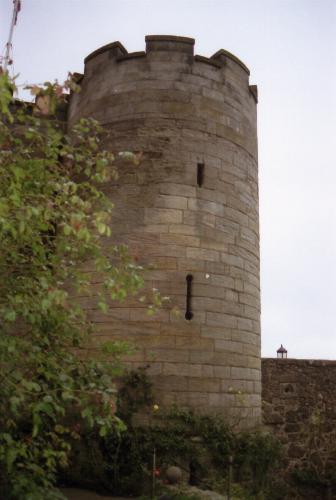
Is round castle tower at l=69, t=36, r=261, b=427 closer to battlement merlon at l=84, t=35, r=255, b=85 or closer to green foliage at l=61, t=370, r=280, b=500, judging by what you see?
battlement merlon at l=84, t=35, r=255, b=85

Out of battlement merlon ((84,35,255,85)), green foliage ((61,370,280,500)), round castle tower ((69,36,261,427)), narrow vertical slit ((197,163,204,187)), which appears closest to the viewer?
green foliage ((61,370,280,500))

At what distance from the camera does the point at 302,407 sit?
1170 cm

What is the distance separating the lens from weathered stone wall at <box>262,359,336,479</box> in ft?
37.7

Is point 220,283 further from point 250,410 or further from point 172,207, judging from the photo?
point 250,410

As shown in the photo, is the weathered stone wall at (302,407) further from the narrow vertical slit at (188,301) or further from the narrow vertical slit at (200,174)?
the narrow vertical slit at (200,174)

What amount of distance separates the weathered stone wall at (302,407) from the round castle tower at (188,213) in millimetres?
3813

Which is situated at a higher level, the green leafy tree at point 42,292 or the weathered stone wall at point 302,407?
the green leafy tree at point 42,292

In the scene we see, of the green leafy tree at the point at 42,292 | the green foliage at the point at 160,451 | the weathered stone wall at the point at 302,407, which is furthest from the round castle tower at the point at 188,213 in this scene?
the weathered stone wall at the point at 302,407

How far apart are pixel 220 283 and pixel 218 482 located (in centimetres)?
266

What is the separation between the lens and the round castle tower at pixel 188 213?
282 inches

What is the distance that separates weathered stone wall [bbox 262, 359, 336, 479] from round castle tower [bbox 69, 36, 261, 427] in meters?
3.81

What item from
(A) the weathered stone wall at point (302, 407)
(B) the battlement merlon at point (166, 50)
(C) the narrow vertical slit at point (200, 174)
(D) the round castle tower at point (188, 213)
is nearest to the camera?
(D) the round castle tower at point (188, 213)

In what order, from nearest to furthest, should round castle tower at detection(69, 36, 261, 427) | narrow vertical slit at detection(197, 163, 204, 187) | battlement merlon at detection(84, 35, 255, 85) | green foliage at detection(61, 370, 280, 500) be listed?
green foliage at detection(61, 370, 280, 500)
round castle tower at detection(69, 36, 261, 427)
narrow vertical slit at detection(197, 163, 204, 187)
battlement merlon at detection(84, 35, 255, 85)

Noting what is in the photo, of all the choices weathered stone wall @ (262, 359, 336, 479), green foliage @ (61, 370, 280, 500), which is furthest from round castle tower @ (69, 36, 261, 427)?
weathered stone wall @ (262, 359, 336, 479)
